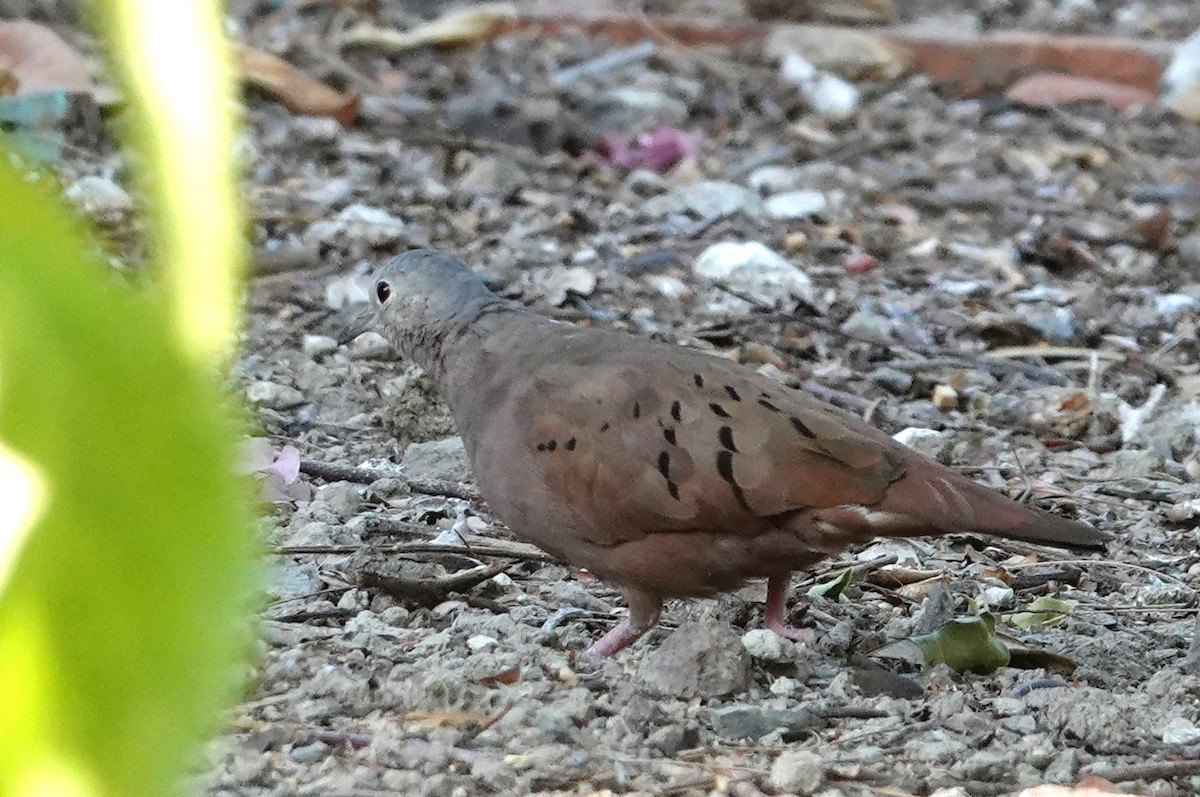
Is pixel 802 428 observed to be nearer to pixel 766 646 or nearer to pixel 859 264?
pixel 766 646

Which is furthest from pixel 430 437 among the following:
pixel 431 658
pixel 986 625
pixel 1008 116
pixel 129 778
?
pixel 1008 116

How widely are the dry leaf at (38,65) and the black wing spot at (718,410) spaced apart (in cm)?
382

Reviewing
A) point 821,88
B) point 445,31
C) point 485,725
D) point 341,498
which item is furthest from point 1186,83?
point 485,725

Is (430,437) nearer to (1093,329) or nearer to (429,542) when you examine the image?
(429,542)

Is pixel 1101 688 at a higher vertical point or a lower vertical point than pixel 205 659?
lower

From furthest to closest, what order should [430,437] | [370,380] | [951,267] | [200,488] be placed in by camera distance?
[951,267], [370,380], [430,437], [200,488]

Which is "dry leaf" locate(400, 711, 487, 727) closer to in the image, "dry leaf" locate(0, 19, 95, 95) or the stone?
the stone

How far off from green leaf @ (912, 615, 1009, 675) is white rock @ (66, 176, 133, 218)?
2.54 meters

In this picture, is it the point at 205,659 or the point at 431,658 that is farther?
the point at 431,658

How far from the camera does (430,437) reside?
4.66 metres

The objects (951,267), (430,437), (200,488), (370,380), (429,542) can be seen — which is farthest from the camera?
(951,267)

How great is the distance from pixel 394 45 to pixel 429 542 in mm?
4974

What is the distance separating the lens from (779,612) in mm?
3480

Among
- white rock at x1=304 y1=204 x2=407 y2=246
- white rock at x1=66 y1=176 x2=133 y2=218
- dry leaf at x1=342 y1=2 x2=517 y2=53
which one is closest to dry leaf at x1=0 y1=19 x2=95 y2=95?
white rock at x1=66 y1=176 x2=133 y2=218
